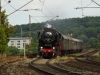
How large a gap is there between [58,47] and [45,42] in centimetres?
216

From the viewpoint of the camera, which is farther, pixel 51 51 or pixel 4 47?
pixel 51 51

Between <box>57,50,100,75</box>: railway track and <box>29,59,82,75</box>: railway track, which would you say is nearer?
<box>29,59,82,75</box>: railway track

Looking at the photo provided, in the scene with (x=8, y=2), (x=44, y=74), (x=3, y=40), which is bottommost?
(x=44, y=74)

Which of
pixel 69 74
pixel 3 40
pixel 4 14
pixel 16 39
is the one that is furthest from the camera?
pixel 16 39

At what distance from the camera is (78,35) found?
189125mm

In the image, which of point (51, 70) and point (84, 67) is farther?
point (84, 67)

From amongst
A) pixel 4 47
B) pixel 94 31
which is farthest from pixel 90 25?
pixel 4 47

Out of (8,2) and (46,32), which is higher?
(8,2)

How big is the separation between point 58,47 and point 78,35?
156m

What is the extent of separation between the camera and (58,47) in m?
34.4

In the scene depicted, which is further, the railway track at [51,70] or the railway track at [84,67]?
the railway track at [84,67]

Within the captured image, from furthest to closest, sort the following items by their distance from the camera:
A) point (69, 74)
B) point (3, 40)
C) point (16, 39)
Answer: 1. point (16, 39)
2. point (3, 40)
3. point (69, 74)

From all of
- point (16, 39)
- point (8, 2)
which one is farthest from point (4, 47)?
point (16, 39)

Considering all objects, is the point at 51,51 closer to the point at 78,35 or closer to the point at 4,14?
the point at 4,14
